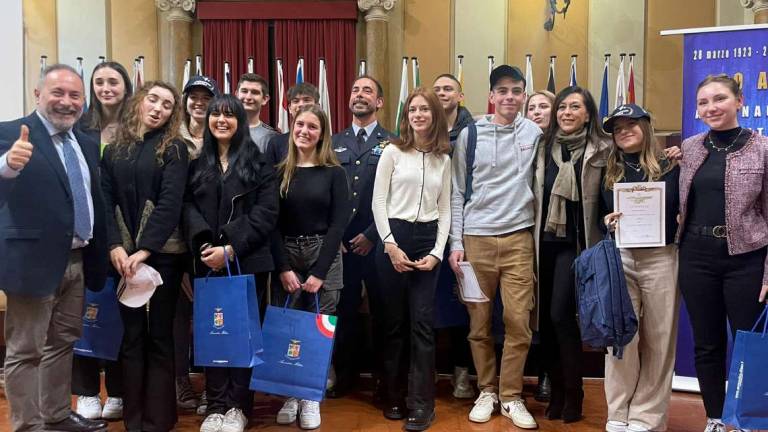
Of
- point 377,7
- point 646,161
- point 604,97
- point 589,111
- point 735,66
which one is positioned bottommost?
point 646,161

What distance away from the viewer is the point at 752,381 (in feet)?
8.97

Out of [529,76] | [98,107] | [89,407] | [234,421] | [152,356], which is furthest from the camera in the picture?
[529,76]

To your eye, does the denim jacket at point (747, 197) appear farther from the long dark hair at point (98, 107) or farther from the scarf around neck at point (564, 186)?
the long dark hair at point (98, 107)

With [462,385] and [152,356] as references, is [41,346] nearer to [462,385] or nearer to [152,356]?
[152,356]

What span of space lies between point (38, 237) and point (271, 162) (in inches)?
42.0

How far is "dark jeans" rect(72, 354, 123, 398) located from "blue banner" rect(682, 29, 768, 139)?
337 centimetres

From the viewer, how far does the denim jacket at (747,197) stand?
2799mm

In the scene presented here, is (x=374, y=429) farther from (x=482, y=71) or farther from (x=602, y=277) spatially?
(x=482, y=71)

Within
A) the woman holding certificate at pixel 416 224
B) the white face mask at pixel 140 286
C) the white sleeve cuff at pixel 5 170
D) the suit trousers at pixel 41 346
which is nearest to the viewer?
the white sleeve cuff at pixel 5 170

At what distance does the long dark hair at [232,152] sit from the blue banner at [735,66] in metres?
2.53

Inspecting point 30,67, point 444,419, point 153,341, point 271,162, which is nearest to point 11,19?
point 271,162

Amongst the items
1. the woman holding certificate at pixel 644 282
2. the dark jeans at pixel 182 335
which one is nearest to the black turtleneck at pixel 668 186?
the woman holding certificate at pixel 644 282

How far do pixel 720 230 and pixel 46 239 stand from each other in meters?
2.68

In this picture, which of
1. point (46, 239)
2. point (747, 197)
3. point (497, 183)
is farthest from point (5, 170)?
point (747, 197)
